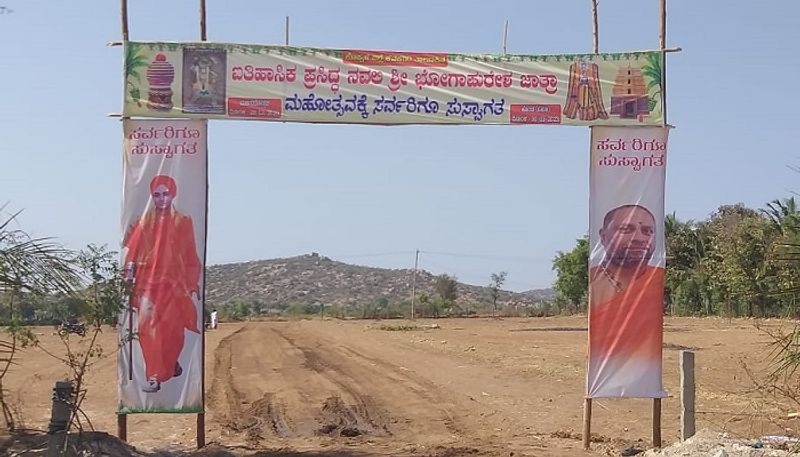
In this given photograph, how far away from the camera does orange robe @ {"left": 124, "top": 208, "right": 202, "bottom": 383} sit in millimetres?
10141

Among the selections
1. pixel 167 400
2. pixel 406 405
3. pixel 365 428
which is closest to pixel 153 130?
pixel 167 400

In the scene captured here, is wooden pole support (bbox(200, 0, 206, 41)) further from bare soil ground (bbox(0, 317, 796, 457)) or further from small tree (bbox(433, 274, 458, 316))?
small tree (bbox(433, 274, 458, 316))

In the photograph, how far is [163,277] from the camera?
10.2 meters

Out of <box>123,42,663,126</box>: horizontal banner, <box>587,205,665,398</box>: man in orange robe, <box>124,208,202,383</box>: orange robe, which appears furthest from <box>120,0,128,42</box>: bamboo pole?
<box>587,205,665,398</box>: man in orange robe

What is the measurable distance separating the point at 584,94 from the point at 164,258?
5041mm

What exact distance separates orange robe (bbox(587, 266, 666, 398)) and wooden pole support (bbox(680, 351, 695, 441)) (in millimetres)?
692

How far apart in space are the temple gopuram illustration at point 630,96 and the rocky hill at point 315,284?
81.3 meters

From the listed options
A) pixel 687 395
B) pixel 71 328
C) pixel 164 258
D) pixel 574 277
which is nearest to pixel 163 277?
pixel 164 258

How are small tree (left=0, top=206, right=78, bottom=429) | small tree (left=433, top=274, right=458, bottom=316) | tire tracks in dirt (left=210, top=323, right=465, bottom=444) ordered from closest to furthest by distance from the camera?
1. small tree (left=0, top=206, right=78, bottom=429)
2. tire tracks in dirt (left=210, top=323, right=465, bottom=444)
3. small tree (left=433, top=274, right=458, bottom=316)

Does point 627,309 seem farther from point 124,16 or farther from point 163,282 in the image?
point 124,16

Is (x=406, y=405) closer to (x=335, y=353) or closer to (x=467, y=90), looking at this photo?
(x=467, y=90)

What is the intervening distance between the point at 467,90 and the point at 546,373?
11290 mm

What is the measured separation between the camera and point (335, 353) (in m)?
27.3

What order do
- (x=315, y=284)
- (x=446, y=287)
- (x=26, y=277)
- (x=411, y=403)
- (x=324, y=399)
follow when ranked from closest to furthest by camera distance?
(x=26, y=277)
(x=411, y=403)
(x=324, y=399)
(x=446, y=287)
(x=315, y=284)
